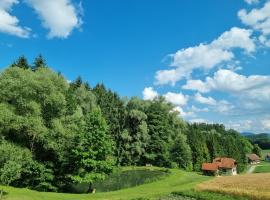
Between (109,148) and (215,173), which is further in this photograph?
(215,173)

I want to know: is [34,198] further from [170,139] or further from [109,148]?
[170,139]

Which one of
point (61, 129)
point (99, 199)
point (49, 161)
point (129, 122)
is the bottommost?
point (99, 199)

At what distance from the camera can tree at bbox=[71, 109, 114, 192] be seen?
51.1 meters

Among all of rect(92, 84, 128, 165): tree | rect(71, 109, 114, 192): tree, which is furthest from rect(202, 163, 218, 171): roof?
rect(71, 109, 114, 192): tree

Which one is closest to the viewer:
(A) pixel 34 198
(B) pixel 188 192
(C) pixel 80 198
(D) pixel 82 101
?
(A) pixel 34 198

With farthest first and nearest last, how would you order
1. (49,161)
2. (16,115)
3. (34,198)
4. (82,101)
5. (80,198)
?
(82,101) → (49,161) → (16,115) → (80,198) → (34,198)

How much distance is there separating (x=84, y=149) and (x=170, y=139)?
53297mm

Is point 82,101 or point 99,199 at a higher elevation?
point 82,101

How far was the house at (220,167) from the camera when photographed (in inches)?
3644

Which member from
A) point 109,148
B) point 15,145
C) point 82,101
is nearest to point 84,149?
point 109,148

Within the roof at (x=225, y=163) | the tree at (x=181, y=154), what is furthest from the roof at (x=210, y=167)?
the roof at (x=225, y=163)

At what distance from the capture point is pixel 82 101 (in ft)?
299

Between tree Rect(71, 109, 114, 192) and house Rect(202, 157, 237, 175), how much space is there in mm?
44780

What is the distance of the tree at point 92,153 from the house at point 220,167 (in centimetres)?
4478
